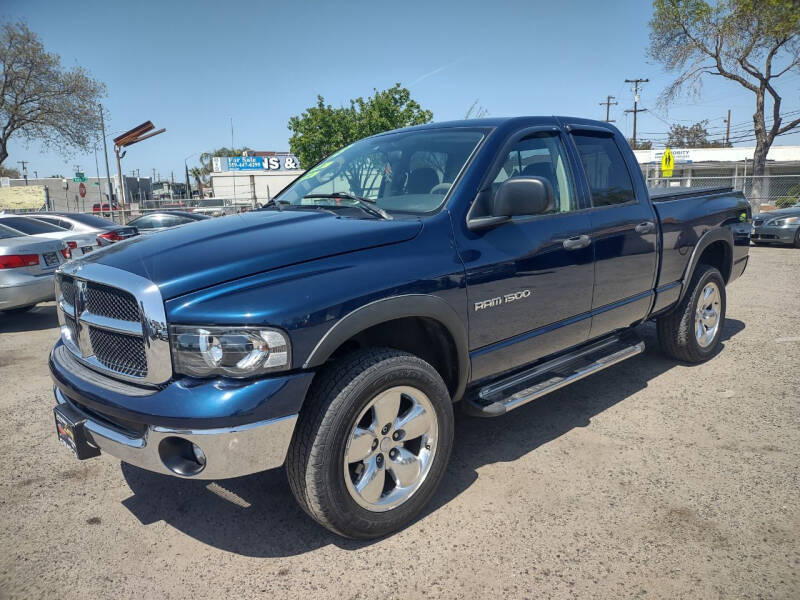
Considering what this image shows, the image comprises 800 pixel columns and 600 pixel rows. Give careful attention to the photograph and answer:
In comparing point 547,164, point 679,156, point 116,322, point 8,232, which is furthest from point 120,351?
point 679,156

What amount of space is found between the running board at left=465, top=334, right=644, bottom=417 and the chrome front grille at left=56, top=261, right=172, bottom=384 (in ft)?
5.42

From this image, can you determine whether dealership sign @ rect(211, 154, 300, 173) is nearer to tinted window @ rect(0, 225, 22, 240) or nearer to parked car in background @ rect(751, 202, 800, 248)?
parked car in background @ rect(751, 202, 800, 248)

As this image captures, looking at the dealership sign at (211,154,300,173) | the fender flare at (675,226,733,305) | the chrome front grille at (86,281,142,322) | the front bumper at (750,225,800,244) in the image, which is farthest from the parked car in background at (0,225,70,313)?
the dealership sign at (211,154,300,173)

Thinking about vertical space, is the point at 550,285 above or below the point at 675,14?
below

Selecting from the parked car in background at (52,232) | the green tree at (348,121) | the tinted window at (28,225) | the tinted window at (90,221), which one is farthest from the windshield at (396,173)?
the green tree at (348,121)

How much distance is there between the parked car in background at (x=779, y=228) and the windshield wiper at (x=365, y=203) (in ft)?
46.1

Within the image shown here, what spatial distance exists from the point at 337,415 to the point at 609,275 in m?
2.29

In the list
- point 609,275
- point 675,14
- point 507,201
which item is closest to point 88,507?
point 507,201

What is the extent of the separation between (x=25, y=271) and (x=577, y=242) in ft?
22.8

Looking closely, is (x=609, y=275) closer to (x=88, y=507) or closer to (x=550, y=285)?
(x=550, y=285)

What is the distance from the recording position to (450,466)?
339cm

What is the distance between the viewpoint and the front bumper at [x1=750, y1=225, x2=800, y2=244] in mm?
13734

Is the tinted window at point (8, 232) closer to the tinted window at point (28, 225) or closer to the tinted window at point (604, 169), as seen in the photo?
the tinted window at point (28, 225)

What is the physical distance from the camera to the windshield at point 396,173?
10.6 ft
